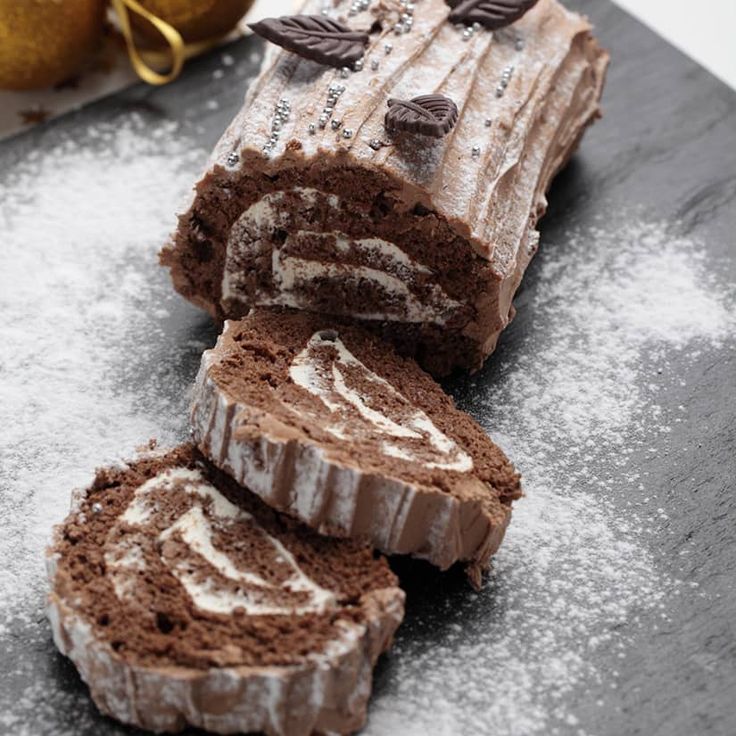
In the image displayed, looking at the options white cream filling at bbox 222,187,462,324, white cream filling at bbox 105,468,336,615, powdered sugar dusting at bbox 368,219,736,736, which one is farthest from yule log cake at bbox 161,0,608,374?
white cream filling at bbox 105,468,336,615

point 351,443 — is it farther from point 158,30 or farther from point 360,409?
Result: point 158,30

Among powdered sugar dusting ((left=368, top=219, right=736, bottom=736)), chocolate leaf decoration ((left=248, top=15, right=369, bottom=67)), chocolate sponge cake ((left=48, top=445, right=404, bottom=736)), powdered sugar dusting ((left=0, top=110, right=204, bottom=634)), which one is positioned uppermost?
chocolate leaf decoration ((left=248, top=15, right=369, bottom=67))

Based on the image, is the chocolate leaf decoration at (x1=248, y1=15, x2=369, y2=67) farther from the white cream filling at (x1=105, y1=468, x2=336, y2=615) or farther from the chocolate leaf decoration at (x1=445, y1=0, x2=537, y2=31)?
the white cream filling at (x1=105, y1=468, x2=336, y2=615)

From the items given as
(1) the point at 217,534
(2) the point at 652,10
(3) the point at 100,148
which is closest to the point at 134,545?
(1) the point at 217,534

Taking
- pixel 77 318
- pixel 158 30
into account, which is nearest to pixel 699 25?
pixel 158 30

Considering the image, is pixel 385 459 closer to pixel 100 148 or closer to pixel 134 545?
pixel 134 545
